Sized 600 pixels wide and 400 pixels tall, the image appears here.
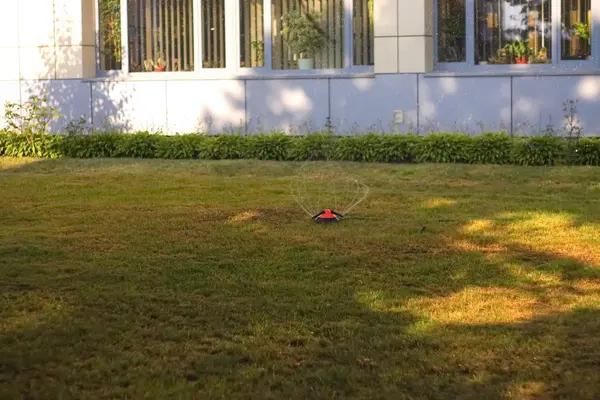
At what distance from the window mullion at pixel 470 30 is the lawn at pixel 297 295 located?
4.78 metres

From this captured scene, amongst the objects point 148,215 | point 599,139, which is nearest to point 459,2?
point 599,139

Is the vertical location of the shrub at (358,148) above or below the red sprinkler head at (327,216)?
above

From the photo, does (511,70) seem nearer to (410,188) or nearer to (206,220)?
(410,188)

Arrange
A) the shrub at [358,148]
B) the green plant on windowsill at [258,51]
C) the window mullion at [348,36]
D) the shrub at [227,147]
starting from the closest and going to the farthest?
the shrub at [358,148] < the shrub at [227,147] < the window mullion at [348,36] < the green plant on windowsill at [258,51]

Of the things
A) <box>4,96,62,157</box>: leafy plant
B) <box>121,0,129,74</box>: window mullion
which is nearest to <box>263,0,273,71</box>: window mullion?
<box>121,0,129,74</box>: window mullion

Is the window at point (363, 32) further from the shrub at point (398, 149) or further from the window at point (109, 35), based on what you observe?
the window at point (109, 35)

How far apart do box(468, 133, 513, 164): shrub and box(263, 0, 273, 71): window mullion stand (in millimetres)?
4788

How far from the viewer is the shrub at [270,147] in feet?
58.5

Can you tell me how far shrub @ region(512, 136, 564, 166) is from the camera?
1633cm

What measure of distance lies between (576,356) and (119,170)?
11.4m

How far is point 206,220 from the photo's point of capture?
11812 millimetres

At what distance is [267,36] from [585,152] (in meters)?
6.37

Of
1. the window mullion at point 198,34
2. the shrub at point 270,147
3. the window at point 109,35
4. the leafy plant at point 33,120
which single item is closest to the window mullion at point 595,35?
the shrub at point 270,147

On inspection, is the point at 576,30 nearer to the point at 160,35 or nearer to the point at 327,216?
the point at 160,35
